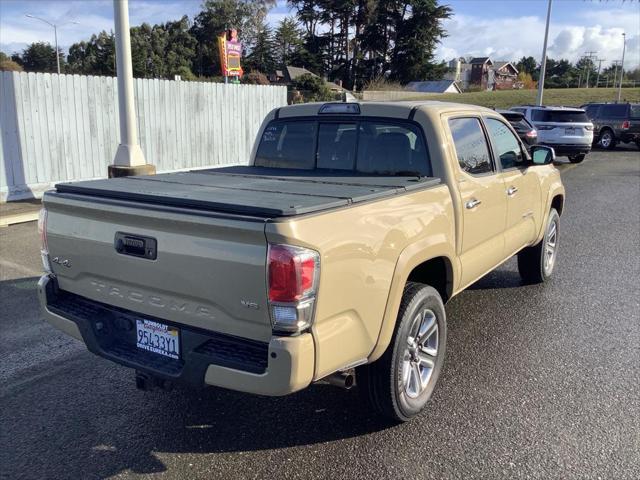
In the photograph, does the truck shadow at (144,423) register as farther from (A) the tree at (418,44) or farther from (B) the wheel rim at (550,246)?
(A) the tree at (418,44)

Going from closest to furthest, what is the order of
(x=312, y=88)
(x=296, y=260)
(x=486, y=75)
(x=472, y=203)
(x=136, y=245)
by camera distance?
(x=296, y=260) < (x=136, y=245) < (x=472, y=203) < (x=312, y=88) < (x=486, y=75)

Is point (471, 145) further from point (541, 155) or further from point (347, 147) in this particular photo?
point (541, 155)

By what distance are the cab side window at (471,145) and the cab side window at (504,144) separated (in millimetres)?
190

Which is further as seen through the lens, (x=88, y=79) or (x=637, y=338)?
(x=88, y=79)

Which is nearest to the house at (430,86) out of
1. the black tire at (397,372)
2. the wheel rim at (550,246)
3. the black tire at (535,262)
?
the wheel rim at (550,246)

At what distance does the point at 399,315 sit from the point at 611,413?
5.12ft

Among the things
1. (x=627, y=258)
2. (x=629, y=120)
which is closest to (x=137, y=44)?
(x=629, y=120)

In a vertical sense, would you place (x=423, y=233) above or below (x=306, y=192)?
below

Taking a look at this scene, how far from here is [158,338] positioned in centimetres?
304

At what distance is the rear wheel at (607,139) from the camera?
24078mm

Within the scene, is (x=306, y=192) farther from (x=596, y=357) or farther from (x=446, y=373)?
(x=596, y=357)

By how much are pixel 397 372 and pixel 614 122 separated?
24.1 m

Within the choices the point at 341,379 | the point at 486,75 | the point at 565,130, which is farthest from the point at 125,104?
the point at 486,75

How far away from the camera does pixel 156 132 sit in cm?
→ 1270
